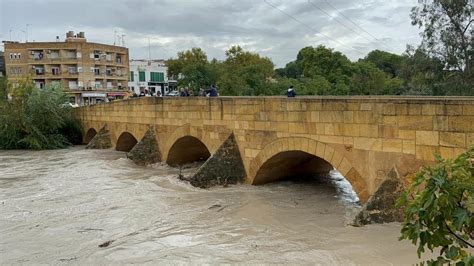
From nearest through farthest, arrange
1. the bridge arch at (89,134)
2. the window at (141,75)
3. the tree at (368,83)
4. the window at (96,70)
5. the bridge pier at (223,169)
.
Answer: the bridge pier at (223,169), the bridge arch at (89,134), the tree at (368,83), the window at (96,70), the window at (141,75)

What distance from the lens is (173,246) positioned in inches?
277

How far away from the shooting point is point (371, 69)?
36.0 m

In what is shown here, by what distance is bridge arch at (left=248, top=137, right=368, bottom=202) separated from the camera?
821 centimetres

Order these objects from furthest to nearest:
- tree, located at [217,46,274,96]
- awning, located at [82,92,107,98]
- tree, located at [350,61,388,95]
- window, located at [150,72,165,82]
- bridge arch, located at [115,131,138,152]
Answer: window, located at [150,72,165,82], awning, located at [82,92,107,98], tree, located at [350,61,388,95], tree, located at [217,46,274,96], bridge arch, located at [115,131,138,152]

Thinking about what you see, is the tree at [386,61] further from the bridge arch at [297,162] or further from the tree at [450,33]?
the bridge arch at [297,162]

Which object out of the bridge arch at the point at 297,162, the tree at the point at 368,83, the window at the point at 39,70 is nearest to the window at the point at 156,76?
the window at the point at 39,70

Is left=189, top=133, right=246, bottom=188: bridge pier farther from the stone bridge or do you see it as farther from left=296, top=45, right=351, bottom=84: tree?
left=296, top=45, right=351, bottom=84: tree

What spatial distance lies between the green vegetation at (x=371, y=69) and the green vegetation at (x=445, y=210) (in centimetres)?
1753

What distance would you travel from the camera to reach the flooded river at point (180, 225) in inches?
256

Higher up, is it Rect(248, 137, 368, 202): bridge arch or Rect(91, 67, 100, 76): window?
Rect(91, 67, 100, 76): window

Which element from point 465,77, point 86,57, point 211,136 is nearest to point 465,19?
point 465,77

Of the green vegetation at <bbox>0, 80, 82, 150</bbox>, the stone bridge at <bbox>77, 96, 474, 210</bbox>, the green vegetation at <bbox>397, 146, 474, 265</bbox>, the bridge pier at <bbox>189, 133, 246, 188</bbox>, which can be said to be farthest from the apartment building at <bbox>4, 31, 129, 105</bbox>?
the green vegetation at <bbox>397, 146, 474, 265</bbox>

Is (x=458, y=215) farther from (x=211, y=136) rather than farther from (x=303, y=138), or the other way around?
(x=211, y=136)

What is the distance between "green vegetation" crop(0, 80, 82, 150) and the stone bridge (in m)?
8.24
